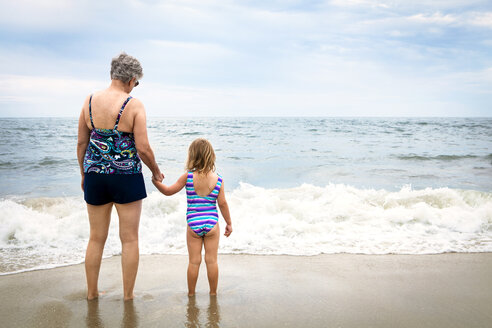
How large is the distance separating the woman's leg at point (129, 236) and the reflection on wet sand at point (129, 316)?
0.12 metres

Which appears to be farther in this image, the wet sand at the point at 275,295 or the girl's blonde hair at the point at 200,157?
the girl's blonde hair at the point at 200,157

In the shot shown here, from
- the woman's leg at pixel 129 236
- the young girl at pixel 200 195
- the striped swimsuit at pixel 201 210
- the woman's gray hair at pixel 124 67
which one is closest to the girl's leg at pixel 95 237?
the woman's leg at pixel 129 236

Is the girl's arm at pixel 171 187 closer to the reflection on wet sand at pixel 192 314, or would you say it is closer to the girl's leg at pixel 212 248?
the girl's leg at pixel 212 248

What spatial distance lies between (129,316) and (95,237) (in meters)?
0.70

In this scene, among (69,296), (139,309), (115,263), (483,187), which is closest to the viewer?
(139,309)

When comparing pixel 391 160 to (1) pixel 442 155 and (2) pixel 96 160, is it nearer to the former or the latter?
(1) pixel 442 155

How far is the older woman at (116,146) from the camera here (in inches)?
109

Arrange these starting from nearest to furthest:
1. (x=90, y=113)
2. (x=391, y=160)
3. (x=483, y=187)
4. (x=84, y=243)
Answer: (x=90, y=113) → (x=84, y=243) → (x=483, y=187) → (x=391, y=160)

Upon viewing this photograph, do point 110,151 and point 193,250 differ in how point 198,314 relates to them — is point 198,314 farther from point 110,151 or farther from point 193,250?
point 110,151

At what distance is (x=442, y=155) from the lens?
53.8 feet

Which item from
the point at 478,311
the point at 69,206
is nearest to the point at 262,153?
the point at 69,206

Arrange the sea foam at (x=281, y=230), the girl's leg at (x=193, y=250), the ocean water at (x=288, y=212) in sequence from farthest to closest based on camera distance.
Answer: the ocean water at (x=288, y=212) → the sea foam at (x=281, y=230) → the girl's leg at (x=193, y=250)

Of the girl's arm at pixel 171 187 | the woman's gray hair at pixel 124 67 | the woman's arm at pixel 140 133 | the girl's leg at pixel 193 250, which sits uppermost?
the woman's gray hair at pixel 124 67

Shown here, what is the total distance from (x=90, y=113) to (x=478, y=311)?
11.8 ft
